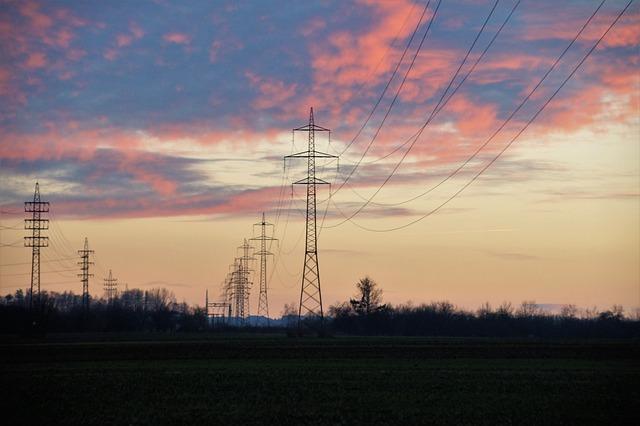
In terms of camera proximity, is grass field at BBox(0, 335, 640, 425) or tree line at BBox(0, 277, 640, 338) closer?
grass field at BBox(0, 335, 640, 425)

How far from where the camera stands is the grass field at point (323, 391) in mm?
24828

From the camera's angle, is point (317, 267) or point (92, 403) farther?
point (317, 267)

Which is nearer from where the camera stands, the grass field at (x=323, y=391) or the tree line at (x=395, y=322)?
the grass field at (x=323, y=391)

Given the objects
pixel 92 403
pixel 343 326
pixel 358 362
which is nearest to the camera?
pixel 92 403

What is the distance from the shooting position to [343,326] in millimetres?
158125

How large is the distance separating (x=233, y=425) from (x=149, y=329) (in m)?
148

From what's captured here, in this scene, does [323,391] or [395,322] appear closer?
[323,391]

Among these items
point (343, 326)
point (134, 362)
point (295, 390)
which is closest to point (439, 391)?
point (295, 390)

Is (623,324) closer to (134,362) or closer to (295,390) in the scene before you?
(134,362)

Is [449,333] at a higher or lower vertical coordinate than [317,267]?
lower

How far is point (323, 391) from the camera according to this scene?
31.7 meters

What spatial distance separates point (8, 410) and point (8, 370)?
19457 mm

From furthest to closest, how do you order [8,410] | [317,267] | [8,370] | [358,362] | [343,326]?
[343,326], [317,267], [358,362], [8,370], [8,410]

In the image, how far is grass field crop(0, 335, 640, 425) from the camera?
24.8m
